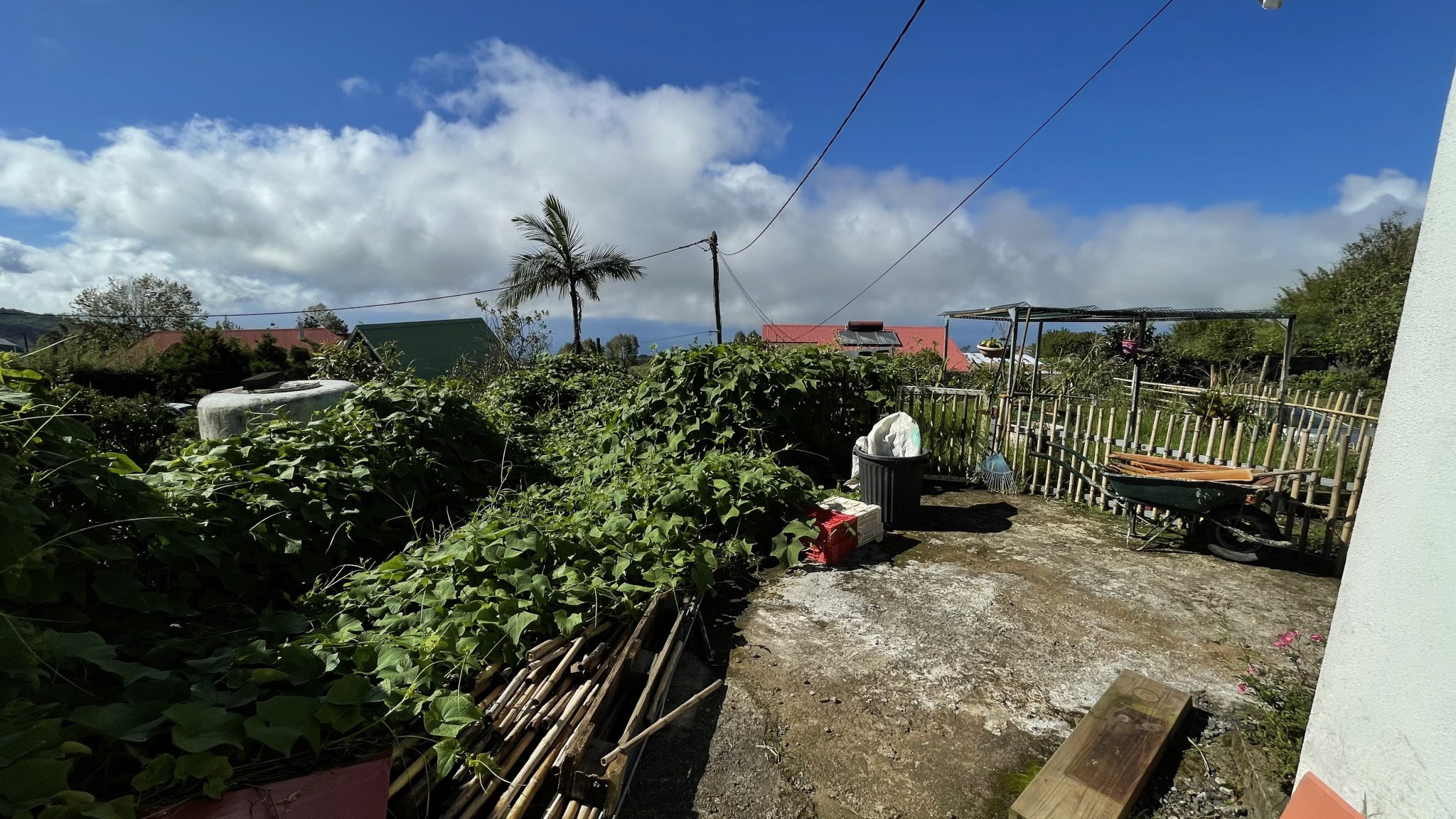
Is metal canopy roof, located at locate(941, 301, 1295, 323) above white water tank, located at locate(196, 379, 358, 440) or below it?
above

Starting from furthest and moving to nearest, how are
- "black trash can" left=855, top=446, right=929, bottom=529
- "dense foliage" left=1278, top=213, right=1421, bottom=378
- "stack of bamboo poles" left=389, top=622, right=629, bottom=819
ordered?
"dense foliage" left=1278, top=213, right=1421, bottom=378, "black trash can" left=855, top=446, right=929, bottom=529, "stack of bamboo poles" left=389, top=622, right=629, bottom=819

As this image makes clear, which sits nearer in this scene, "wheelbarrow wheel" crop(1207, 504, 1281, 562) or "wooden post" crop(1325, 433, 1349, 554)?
"wooden post" crop(1325, 433, 1349, 554)

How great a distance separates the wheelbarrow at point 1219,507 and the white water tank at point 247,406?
772 centimetres

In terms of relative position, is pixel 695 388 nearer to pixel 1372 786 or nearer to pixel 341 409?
pixel 341 409

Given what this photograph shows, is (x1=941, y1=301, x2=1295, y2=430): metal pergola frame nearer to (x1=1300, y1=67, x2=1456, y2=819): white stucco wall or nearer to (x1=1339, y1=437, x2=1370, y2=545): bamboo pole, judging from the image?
(x1=1339, y1=437, x2=1370, y2=545): bamboo pole

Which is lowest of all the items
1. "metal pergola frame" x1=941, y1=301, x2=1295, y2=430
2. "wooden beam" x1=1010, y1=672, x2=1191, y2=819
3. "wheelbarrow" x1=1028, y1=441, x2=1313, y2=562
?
"wooden beam" x1=1010, y1=672, x2=1191, y2=819

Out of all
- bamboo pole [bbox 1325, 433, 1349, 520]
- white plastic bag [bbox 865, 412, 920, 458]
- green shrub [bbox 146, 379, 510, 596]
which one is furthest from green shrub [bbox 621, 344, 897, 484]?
bamboo pole [bbox 1325, 433, 1349, 520]

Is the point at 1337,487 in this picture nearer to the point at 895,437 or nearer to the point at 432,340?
the point at 895,437

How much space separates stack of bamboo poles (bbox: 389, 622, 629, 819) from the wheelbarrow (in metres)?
4.72

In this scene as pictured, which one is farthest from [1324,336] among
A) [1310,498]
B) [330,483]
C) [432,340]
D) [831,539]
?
[432,340]

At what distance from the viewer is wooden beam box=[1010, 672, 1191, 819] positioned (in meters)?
2.20

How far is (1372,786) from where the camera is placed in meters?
1.68

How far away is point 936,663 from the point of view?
341cm

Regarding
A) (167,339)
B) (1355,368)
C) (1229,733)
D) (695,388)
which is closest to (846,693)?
(1229,733)
